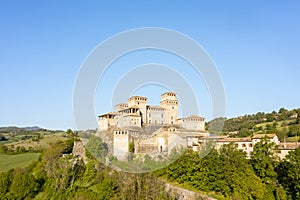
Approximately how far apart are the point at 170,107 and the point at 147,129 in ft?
21.8

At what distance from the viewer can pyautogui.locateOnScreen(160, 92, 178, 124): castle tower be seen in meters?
32.2

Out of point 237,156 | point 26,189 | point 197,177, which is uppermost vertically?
point 237,156

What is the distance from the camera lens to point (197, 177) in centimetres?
1506

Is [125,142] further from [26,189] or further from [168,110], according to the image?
[168,110]

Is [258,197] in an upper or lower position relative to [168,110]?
lower

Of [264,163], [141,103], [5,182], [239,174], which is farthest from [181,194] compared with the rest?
[141,103]

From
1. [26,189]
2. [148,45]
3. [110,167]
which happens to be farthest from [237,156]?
[26,189]

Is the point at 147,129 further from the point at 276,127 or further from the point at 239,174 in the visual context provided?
the point at 276,127

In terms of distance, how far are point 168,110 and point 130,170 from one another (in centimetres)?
1825

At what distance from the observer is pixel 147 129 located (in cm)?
2638

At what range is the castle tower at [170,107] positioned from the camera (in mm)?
32188

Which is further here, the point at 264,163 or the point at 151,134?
the point at 151,134

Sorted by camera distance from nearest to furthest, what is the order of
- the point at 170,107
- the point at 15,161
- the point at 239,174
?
1. the point at 239,174
2. the point at 15,161
3. the point at 170,107

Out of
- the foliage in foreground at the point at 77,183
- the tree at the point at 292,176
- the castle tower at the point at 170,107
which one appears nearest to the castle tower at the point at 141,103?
the castle tower at the point at 170,107
